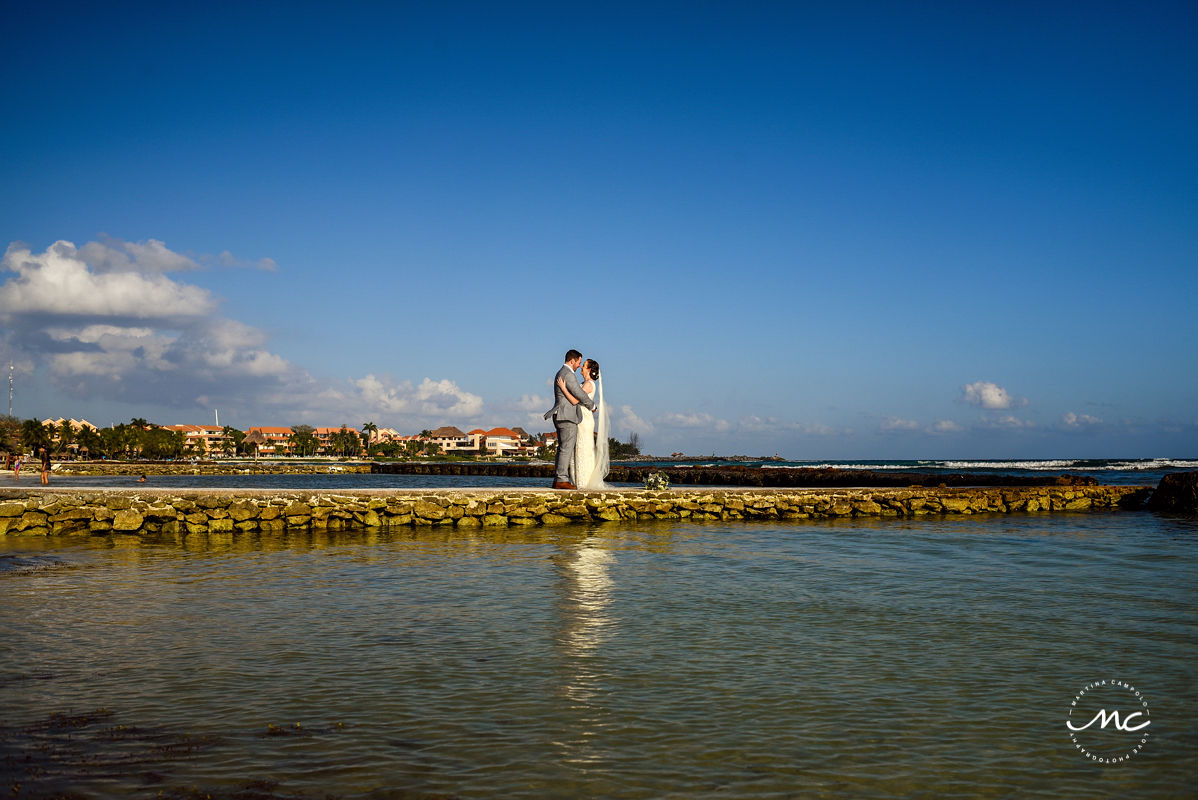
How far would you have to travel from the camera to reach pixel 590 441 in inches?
720

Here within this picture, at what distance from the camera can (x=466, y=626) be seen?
23.9 feet

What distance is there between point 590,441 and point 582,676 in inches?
497

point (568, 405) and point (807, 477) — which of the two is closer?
point (568, 405)

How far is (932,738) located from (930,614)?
374 centimetres

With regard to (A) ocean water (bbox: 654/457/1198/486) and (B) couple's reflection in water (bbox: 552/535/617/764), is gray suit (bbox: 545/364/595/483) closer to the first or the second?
(B) couple's reflection in water (bbox: 552/535/617/764)

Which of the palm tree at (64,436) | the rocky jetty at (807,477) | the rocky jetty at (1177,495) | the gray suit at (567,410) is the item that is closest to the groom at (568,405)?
the gray suit at (567,410)

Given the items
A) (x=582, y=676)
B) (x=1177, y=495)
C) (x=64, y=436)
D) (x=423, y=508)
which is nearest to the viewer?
(x=582, y=676)

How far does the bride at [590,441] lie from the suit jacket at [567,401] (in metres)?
0.09

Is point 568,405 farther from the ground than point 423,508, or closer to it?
farther from the ground

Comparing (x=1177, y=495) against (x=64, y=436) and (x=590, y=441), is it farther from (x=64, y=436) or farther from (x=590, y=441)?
(x=64, y=436)

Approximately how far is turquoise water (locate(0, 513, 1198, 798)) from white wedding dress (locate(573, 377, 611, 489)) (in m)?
6.89

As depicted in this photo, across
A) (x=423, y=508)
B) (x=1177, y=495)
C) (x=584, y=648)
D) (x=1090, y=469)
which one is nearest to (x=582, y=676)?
(x=584, y=648)

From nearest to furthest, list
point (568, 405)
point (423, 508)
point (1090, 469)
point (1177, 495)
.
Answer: point (423, 508)
point (568, 405)
point (1177, 495)
point (1090, 469)

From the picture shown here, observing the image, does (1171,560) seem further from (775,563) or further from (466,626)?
(466,626)
